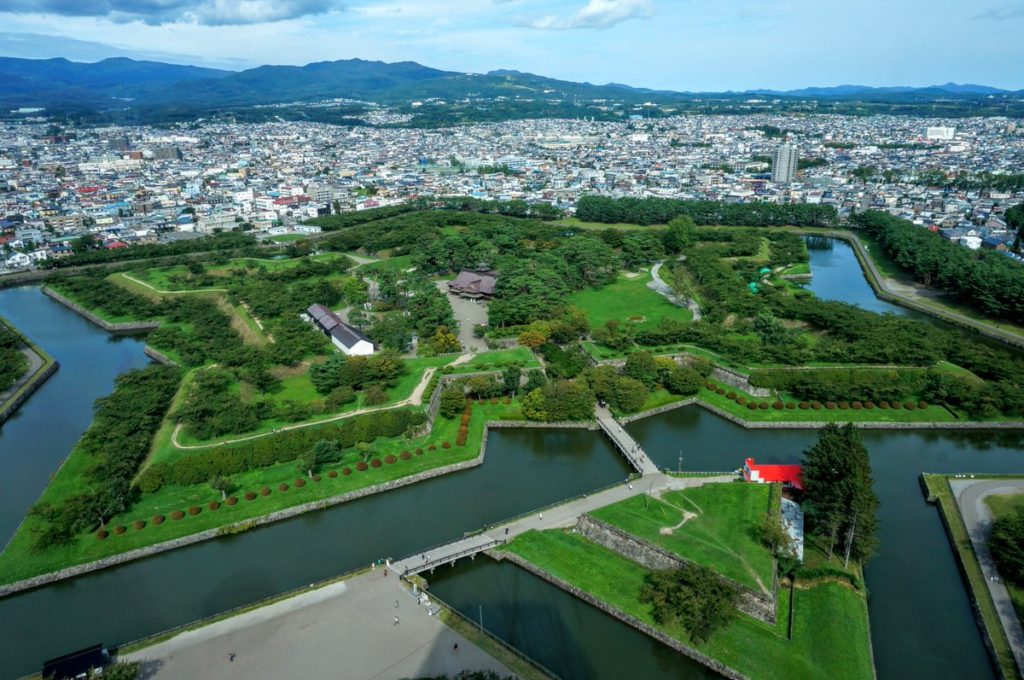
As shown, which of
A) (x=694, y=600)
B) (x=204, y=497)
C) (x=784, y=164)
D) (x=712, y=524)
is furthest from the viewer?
(x=784, y=164)

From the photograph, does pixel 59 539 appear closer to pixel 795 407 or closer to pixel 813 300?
pixel 795 407

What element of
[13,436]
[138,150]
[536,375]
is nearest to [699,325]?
[536,375]

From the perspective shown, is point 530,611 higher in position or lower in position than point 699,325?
lower

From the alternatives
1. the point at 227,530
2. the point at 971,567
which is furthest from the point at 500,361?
the point at 971,567

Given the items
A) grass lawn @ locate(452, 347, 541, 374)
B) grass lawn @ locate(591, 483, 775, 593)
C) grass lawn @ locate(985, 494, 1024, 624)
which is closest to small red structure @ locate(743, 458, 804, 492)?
grass lawn @ locate(591, 483, 775, 593)

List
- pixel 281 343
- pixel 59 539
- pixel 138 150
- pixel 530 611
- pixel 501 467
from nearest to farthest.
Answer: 1. pixel 530 611
2. pixel 59 539
3. pixel 501 467
4. pixel 281 343
5. pixel 138 150

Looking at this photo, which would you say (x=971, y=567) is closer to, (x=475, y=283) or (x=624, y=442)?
(x=624, y=442)

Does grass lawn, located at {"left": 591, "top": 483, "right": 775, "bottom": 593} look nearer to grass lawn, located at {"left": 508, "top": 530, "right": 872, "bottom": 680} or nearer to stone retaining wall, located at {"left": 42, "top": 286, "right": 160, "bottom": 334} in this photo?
grass lawn, located at {"left": 508, "top": 530, "right": 872, "bottom": 680}
